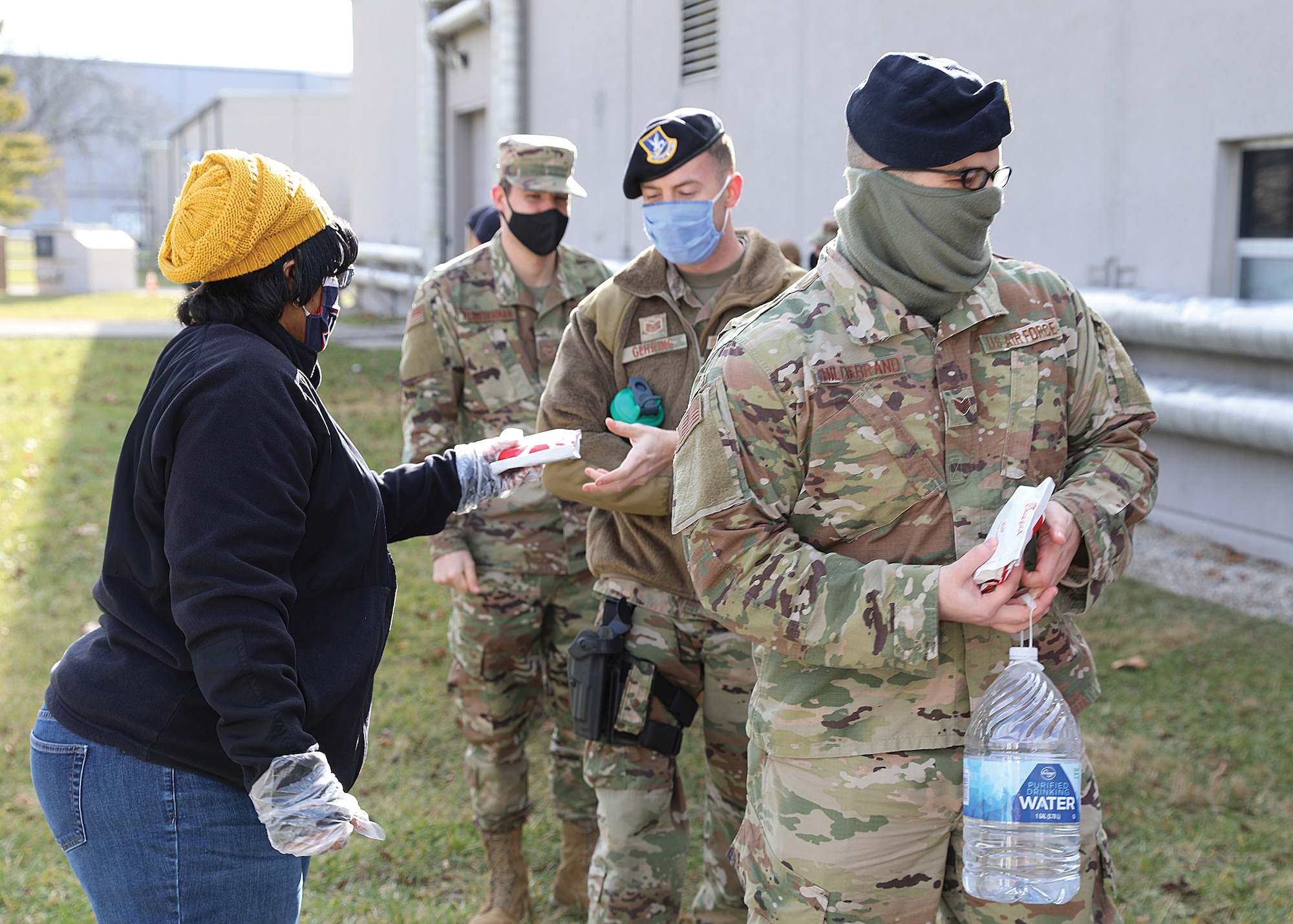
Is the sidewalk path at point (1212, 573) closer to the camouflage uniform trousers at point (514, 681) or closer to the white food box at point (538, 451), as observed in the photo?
the camouflage uniform trousers at point (514, 681)

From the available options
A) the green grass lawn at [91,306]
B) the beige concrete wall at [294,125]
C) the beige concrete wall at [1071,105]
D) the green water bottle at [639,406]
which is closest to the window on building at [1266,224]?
the beige concrete wall at [1071,105]

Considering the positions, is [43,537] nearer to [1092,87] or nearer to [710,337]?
[710,337]

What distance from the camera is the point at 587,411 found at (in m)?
3.25

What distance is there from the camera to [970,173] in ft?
6.87

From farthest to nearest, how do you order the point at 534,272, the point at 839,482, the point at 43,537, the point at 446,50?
1. the point at 446,50
2. the point at 43,537
3. the point at 534,272
4. the point at 839,482

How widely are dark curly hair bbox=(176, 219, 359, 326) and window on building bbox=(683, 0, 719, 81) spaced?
9.56 m

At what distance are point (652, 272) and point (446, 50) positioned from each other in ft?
52.4

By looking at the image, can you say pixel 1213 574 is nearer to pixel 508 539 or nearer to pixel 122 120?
pixel 508 539

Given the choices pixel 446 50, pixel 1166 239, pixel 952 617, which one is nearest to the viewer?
pixel 952 617

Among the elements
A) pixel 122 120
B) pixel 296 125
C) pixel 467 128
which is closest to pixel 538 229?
pixel 467 128

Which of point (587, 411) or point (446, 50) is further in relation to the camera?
point (446, 50)

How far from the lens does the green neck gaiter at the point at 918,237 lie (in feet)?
6.88

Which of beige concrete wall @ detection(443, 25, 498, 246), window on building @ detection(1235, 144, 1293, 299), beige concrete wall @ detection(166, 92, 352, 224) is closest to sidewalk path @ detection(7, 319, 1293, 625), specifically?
window on building @ detection(1235, 144, 1293, 299)

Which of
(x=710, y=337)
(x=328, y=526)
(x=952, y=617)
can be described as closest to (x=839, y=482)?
(x=952, y=617)
